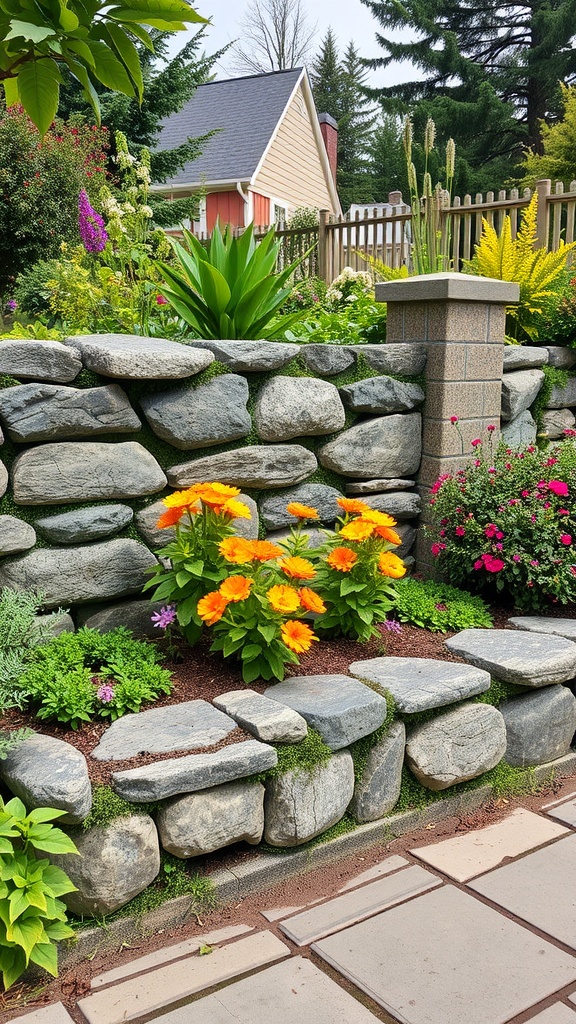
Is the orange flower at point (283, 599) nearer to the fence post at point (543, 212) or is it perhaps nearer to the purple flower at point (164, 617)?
the purple flower at point (164, 617)

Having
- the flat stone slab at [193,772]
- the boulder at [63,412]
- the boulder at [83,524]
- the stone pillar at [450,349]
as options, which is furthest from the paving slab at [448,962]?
the stone pillar at [450,349]

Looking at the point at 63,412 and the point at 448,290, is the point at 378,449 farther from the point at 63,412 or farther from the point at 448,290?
the point at 63,412

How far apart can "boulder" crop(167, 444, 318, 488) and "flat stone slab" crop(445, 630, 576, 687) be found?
846 mm

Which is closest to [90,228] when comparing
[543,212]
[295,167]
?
[543,212]

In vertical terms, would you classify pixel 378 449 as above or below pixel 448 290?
below

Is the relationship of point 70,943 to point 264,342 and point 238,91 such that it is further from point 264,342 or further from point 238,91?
point 238,91

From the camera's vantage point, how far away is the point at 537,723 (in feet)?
8.82

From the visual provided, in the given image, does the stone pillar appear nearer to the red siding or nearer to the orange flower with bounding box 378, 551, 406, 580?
the orange flower with bounding box 378, 551, 406, 580

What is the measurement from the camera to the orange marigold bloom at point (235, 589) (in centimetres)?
227

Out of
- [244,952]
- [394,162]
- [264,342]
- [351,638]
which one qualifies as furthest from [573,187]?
[394,162]

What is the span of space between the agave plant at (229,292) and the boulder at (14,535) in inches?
44.5

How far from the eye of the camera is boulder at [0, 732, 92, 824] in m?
1.73

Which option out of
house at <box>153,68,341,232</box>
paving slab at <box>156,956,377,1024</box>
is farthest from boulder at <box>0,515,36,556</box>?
house at <box>153,68,341,232</box>

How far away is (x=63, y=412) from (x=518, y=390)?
2258mm
